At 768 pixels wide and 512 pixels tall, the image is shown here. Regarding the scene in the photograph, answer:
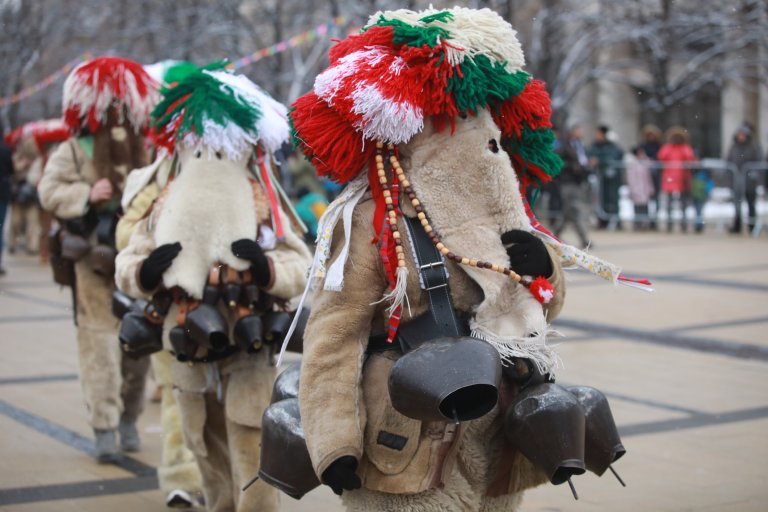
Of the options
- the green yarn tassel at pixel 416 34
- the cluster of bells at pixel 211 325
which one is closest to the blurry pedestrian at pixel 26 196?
the cluster of bells at pixel 211 325

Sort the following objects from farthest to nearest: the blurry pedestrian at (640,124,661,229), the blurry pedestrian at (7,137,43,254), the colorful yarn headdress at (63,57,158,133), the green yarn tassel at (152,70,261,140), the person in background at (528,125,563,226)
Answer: the person in background at (528,125,563,226), the blurry pedestrian at (640,124,661,229), the blurry pedestrian at (7,137,43,254), the colorful yarn headdress at (63,57,158,133), the green yarn tassel at (152,70,261,140)

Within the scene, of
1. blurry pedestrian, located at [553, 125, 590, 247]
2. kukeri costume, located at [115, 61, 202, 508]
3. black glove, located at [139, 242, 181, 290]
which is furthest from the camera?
blurry pedestrian, located at [553, 125, 590, 247]

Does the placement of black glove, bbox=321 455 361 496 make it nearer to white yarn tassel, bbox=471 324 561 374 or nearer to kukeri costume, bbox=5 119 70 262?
white yarn tassel, bbox=471 324 561 374

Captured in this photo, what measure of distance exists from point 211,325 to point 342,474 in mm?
1572

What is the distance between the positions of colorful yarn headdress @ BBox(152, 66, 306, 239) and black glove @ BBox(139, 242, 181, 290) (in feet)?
1.57

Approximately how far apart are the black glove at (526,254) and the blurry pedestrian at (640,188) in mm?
17003

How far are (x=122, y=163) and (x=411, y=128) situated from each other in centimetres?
357

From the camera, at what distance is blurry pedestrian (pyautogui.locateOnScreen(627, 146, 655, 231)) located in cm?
1953

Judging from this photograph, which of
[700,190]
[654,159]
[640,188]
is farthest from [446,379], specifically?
[654,159]

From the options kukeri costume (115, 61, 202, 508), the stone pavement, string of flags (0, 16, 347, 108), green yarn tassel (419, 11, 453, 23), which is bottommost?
the stone pavement

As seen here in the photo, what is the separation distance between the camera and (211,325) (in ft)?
14.0

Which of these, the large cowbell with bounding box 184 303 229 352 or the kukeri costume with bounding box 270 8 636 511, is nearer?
the kukeri costume with bounding box 270 8 636 511

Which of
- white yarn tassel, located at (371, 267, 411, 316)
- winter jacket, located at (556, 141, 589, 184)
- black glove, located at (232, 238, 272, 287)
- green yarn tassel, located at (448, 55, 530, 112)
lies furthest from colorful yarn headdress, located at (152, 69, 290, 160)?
winter jacket, located at (556, 141, 589, 184)

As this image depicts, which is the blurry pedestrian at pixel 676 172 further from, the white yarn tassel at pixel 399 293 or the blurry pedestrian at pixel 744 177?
the white yarn tassel at pixel 399 293
